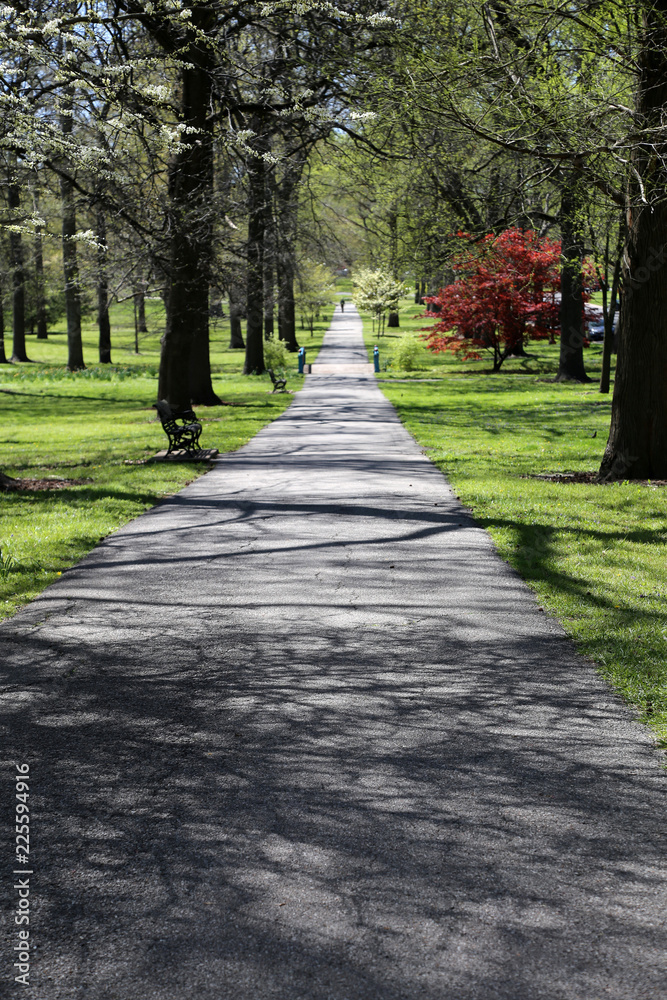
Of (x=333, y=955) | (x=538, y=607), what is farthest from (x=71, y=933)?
(x=538, y=607)

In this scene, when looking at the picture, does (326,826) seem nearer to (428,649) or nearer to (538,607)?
(428,649)

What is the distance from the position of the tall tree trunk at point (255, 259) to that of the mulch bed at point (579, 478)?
6244mm

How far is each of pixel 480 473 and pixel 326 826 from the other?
9.72m

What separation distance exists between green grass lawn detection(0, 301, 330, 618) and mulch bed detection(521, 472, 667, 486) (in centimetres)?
492

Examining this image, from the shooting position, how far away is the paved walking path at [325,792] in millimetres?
3037

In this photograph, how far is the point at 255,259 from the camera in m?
22.4

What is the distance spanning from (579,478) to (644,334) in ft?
7.30

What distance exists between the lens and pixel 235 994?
9.41 ft

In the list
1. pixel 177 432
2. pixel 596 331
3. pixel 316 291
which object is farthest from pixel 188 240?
pixel 316 291

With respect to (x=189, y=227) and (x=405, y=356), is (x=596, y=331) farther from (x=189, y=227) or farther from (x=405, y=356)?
(x=189, y=227)

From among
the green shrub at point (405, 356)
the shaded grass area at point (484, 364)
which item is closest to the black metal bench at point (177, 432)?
the shaded grass area at point (484, 364)

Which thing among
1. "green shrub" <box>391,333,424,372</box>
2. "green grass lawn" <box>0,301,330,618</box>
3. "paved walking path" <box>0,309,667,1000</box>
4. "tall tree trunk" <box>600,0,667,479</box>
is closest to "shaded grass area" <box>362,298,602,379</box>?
"green shrub" <box>391,333,424,372</box>

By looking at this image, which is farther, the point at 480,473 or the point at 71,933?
the point at 480,473

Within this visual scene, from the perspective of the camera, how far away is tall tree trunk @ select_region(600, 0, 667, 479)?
10703 mm
